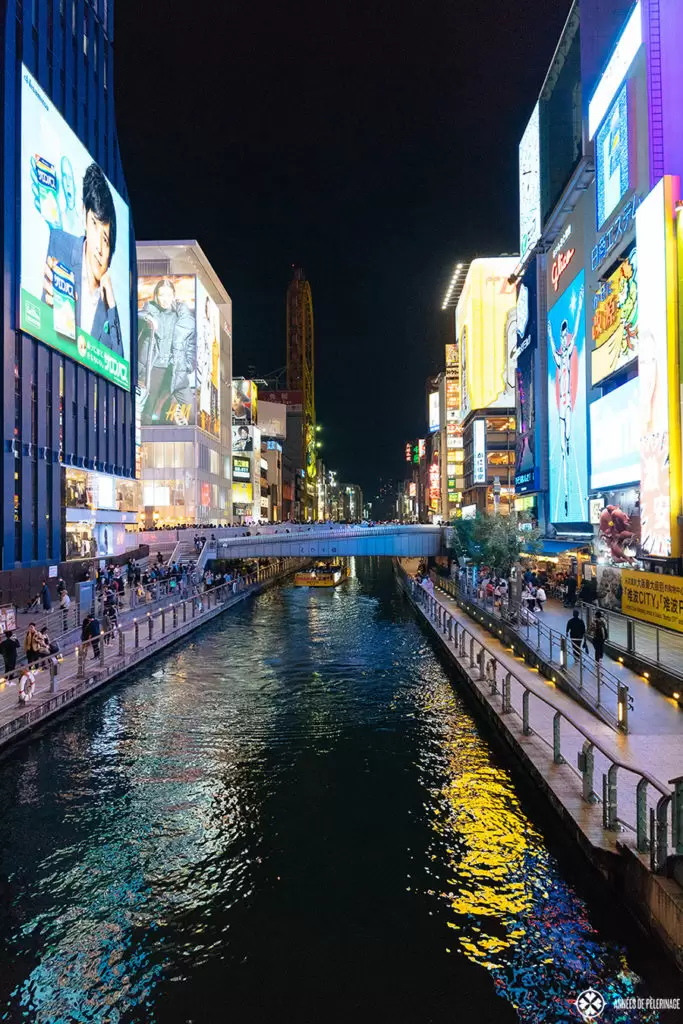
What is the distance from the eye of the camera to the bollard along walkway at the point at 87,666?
655 inches

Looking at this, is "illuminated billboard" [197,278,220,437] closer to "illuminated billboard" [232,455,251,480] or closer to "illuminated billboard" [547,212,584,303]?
"illuminated billboard" [232,455,251,480]

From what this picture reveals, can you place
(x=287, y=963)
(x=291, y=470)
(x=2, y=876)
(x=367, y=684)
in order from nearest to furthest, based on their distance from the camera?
1. (x=287, y=963)
2. (x=2, y=876)
3. (x=367, y=684)
4. (x=291, y=470)

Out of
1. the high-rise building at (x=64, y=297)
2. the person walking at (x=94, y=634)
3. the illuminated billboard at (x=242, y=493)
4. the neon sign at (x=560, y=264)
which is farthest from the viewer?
the illuminated billboard at (x=242, y=493)

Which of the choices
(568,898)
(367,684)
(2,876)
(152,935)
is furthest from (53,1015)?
(367,684)

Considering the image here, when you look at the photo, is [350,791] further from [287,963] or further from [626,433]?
[626,433]

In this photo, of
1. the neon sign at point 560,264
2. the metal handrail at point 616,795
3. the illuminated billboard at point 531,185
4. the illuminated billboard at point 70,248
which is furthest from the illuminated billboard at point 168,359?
the metal handrail at point 616,795

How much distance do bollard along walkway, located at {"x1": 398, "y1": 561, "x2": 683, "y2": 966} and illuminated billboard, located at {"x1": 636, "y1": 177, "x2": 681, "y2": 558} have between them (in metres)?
12.8

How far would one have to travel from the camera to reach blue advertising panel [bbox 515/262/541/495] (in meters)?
70.1

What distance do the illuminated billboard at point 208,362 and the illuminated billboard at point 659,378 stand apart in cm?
6624

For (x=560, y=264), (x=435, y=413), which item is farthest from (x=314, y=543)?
(x=435, y=413)

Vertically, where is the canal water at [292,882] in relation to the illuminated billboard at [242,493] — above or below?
below

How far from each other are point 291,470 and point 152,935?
17131 cm

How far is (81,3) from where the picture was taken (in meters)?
52.1

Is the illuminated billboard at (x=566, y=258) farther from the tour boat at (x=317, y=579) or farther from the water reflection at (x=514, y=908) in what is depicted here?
the water reflection at (x=514, y=908)
